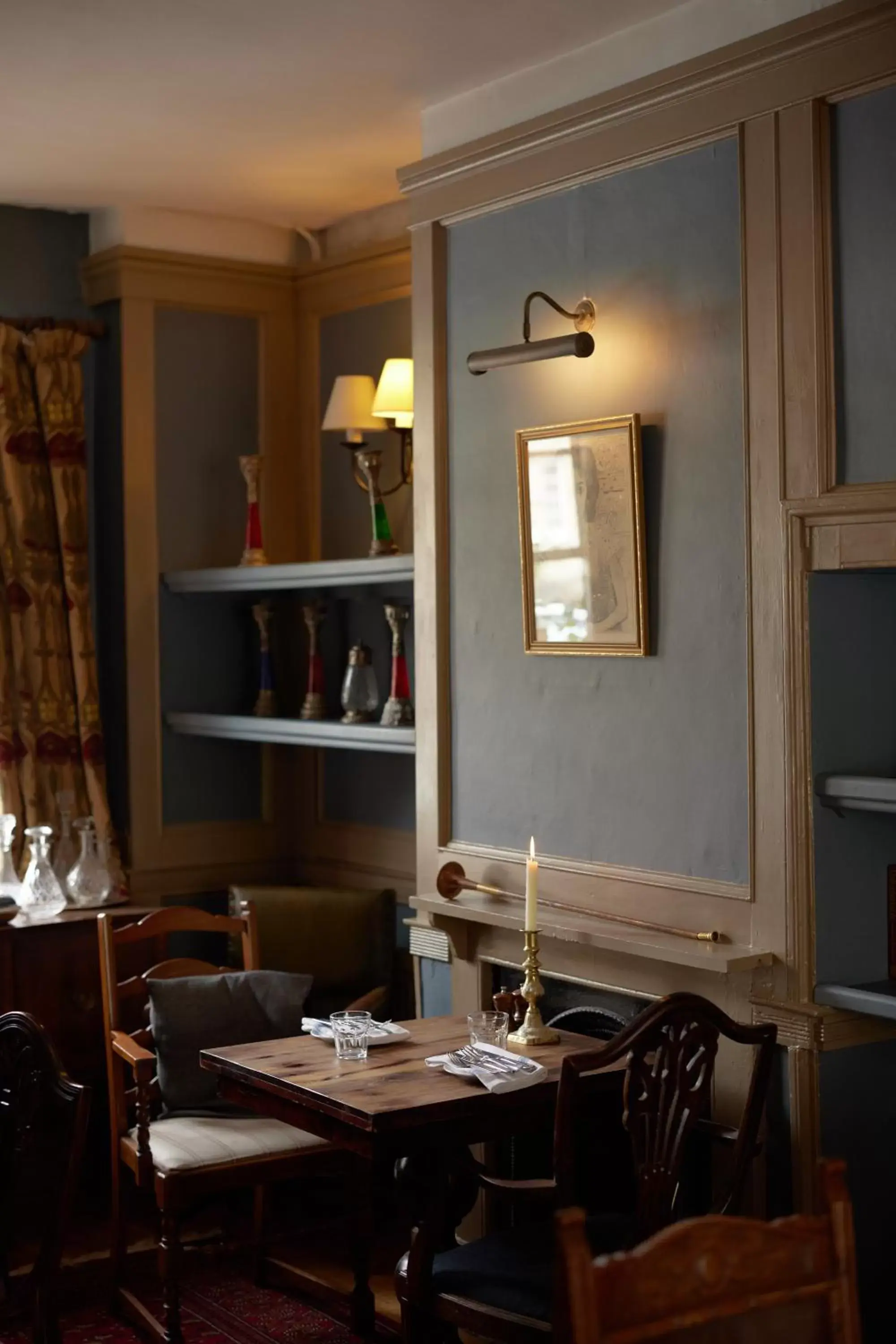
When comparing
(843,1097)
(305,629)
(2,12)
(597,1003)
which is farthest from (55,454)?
(843,1097)

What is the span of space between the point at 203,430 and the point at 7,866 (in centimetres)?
144

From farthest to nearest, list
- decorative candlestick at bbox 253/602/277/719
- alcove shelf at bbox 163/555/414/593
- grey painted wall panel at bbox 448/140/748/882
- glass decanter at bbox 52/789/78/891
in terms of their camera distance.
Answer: decorative candlestick at bbox 253/602/277/719 → glass decanter at bbox 52/789/78/891 → alcove shelf at bbox 163/555/414/593 → grey painted wall panel at bbox 448/140/748/882

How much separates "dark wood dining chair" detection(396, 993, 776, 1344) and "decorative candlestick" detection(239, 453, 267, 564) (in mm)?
2192

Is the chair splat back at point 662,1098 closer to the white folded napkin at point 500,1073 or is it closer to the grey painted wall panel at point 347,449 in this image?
the white folded napkin at point 500,1073

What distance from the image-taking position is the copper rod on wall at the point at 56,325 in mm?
4750

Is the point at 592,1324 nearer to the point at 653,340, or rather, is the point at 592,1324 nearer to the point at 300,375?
the point at 653,340

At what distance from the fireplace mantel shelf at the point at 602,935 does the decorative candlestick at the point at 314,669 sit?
0.96m

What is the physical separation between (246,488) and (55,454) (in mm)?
611

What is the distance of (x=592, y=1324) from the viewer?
1.70m

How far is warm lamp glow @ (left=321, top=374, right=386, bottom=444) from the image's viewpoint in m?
4.51

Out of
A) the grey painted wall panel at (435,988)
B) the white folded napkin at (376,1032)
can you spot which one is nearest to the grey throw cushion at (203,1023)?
the grey painted wall panel at (435,988)

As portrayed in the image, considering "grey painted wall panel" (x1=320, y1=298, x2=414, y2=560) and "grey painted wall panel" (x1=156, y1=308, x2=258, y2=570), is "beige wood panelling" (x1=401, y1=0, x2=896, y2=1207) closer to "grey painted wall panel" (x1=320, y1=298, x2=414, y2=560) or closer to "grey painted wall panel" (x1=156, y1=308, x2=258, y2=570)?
"grey painted wall panel" (x1=320, y1=298, x2=414, y2=560)

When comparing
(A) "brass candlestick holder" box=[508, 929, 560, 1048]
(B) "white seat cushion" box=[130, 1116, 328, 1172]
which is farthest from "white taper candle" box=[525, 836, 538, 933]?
(B) "white seat cushion" box=[130, 1116, 328, 1172]

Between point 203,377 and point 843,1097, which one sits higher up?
point 203,377
